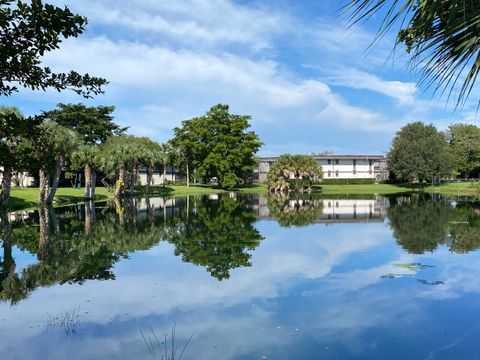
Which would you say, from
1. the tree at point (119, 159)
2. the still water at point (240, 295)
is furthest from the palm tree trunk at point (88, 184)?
the still water at point (240, 295)

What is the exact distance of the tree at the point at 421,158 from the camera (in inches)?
2859

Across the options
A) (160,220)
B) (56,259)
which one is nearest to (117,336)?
(56,259)

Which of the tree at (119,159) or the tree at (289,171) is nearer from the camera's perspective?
the tree at (119,159)

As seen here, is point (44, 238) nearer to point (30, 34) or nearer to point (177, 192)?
point (30, 34)

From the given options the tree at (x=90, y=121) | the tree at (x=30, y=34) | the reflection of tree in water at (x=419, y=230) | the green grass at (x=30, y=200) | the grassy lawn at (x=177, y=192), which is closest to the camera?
the tree at (x=30, y=34)

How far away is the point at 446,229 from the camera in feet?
70.6

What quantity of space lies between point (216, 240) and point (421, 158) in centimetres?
6196

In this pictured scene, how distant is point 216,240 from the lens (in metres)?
19.0

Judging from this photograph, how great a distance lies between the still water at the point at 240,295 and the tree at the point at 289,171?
49957mm

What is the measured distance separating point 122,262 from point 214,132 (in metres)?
63.9

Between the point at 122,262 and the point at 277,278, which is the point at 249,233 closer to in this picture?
the point at 122,262

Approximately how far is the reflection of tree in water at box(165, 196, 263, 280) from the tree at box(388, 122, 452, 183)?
52134 mm

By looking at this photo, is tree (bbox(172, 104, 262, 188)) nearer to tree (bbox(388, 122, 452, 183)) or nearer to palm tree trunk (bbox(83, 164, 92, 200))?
tree (bbox(388, 122, 452, 183))

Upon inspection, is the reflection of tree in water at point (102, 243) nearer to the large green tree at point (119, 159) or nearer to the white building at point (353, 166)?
the large green tree at point (119, 159)
